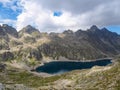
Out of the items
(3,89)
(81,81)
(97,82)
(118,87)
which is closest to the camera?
(3,89)

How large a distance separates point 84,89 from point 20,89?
271 feet

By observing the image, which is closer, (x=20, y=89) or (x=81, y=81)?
(x=20, y=89)

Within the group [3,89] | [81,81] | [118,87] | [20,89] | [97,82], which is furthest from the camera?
[81,81]

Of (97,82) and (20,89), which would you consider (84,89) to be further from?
(20,89)

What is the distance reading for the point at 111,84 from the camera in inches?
5217

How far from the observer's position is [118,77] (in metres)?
139

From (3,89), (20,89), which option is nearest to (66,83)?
(20,89)

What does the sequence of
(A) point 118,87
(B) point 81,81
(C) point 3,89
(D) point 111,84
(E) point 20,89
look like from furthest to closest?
(B) point 81,81
(D) point 111,84
(A) point 118,87
(E) point 20,89
(C) point 3,89

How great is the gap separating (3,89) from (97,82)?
10816cm

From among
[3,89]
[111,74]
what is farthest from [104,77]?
[3,89]

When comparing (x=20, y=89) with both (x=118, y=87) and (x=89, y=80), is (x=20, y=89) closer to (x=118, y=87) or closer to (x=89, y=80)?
(x=118, y=87)

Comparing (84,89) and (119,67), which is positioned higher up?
(119,67)

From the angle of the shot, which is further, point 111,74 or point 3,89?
point 111,74

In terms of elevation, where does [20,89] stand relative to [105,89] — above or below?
above
